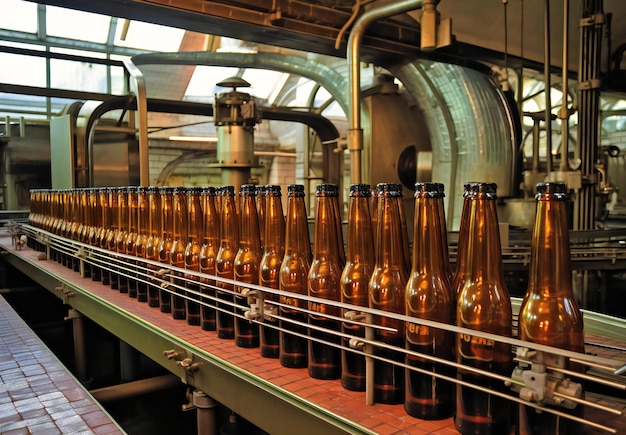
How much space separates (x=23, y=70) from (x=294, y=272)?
737 cm

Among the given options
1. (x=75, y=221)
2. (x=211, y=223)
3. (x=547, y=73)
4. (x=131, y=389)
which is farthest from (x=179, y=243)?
(x=547, y=73)

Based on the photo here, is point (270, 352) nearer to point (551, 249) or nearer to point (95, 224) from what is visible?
point (551, 249)

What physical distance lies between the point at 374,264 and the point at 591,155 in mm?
2739

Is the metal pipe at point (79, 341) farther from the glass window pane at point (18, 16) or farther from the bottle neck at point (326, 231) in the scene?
the glass window pane at point (18, 16)

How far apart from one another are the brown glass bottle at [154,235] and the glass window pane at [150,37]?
622 cm

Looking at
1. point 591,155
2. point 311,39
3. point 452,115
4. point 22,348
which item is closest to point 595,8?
point 591,155

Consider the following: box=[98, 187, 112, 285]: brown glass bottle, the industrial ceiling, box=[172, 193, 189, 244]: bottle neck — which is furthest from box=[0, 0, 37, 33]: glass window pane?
box=[172, 193, 189, 244]: bottle neck

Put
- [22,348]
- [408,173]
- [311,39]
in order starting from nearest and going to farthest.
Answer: [22,348] < [311,39] < [408,173]

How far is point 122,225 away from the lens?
153 cm

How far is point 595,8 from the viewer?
3000 mm

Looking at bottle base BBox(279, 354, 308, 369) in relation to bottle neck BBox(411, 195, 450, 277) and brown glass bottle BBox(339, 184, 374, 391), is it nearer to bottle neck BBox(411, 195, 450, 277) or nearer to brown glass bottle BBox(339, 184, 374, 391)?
brown glass bottle BBox(339, 184, 374, 391)

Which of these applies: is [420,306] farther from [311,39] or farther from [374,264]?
[311,39]

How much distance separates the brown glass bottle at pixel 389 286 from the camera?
0.71 m

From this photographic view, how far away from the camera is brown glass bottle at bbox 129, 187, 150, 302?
4.53 feet
